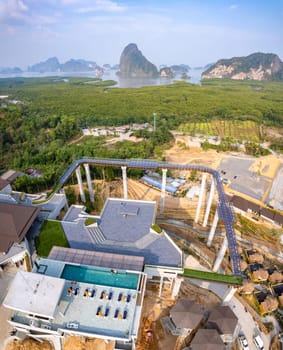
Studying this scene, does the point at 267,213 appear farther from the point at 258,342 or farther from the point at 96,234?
the point at 96,234

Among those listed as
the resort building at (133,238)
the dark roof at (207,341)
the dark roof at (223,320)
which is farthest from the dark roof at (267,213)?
the dark roof at (207,341)

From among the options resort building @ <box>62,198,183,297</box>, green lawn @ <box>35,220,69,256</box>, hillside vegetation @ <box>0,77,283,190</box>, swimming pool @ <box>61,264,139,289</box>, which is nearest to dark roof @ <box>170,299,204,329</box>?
resort building @ <box>62,198,183,297</box>

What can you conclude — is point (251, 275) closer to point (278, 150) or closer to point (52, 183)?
point (52, 183)

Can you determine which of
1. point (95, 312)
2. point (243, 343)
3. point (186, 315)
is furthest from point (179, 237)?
point (95, 312)

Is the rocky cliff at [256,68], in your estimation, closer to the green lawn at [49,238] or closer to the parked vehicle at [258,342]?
the parked vehicle at [258,342]

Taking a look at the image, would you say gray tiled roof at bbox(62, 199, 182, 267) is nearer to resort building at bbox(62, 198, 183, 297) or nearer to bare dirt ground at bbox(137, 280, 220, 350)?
resort building at bbox(62, 198, 183, 297)

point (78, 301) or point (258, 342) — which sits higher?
point (78, 301)
